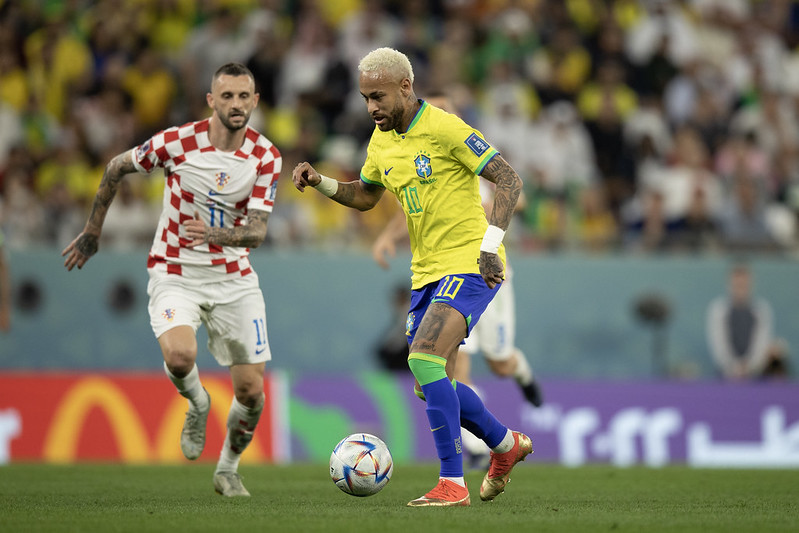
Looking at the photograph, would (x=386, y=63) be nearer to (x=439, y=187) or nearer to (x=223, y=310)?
(x=439, y=187)

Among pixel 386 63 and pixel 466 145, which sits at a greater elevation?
pixel 386 63

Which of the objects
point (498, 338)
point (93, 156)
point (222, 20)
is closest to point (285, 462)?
point (498, 338)

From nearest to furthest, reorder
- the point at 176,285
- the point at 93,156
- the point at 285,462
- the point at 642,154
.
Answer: the point at 176,285 → the point at 285,462 → the point at 93,156 → the point at 642,154

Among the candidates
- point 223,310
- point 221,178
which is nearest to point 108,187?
point 221,178

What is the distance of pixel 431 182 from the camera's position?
729 centimetres

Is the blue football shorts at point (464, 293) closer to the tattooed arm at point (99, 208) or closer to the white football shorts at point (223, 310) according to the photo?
the white football shorts at point (223, 310)

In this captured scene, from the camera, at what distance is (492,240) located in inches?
→ 269

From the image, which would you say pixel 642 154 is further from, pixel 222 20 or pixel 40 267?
pixel 40 267

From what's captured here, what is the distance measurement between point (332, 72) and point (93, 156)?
Answer: 3.37 m

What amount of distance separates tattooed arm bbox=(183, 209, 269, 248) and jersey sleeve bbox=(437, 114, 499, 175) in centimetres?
147

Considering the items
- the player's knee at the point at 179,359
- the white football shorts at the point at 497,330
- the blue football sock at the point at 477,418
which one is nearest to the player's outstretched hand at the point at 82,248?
the player's knee at the point at 179,359

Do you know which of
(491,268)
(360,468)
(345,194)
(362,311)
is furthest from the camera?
(362,311)

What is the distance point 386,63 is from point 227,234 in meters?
1.60

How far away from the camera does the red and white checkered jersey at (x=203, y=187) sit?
814 centimetres
